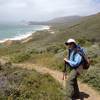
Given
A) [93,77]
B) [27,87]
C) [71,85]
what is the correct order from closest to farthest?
[71,85] < [27,87] < [93,77]

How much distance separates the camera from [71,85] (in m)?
8.74

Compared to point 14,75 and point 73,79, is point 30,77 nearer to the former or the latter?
point 14,75

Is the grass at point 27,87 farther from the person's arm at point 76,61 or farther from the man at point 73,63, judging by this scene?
the person's arm at point 76,61

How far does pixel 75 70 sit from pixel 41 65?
25.3 ft

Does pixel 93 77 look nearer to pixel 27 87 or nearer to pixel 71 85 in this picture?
pixel 27 87

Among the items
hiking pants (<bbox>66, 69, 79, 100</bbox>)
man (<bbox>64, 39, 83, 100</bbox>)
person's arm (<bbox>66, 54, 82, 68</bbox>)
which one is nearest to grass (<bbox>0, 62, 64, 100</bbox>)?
hiking pants (<bbox>66, 69, 79, 100</bbox>)

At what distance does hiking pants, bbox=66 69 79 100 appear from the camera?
858cm

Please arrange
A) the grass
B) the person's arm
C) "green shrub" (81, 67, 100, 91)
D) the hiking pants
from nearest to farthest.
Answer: the person's arm < the hiking pants < the grass < "green shrub" (81, 67, 100, 91)

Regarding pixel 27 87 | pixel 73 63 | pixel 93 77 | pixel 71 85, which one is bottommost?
pixel 93 77

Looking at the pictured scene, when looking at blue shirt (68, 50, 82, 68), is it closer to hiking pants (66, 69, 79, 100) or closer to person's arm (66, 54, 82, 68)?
person's arm (66, 54, 82, 68)

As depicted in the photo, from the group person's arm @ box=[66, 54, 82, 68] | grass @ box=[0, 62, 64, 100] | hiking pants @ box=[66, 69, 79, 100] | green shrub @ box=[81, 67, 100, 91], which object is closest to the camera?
person's arm @ box=[66, 54, 82, 68]

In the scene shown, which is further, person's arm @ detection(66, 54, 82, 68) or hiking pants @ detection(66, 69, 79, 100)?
hiking pants @ detection(66, 69, 79, 100)

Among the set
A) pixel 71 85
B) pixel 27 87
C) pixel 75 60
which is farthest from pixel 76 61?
pixel 27 87

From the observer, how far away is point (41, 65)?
52.9 feet
